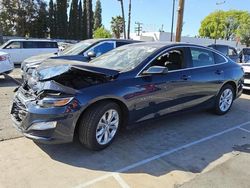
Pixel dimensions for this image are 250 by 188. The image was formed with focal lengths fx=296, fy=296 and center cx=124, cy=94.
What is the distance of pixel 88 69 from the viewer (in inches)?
163

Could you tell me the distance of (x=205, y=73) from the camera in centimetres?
579

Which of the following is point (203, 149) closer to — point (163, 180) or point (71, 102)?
point (163, 180)

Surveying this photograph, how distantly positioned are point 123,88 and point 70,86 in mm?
783

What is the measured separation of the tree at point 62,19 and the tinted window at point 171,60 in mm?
48732

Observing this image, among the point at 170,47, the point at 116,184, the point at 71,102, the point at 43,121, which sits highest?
the point at 170,47

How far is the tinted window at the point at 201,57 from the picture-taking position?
5684 mm

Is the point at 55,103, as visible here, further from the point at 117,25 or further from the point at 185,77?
the point at 117,25

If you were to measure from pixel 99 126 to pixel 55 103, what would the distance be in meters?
0.71

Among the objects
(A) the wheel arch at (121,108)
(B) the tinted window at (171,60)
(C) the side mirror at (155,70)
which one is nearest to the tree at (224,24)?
(B) the tinted window at (171,60)

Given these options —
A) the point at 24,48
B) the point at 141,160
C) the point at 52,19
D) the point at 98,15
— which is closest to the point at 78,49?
the point at 141,160

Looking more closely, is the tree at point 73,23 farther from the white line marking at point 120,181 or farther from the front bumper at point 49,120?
the white line marking at point 120,181

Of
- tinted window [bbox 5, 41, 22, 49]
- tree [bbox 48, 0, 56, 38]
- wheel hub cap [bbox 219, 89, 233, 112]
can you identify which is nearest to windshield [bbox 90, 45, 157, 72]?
wheel hub cap [bbox 219, 89, 233, 112]

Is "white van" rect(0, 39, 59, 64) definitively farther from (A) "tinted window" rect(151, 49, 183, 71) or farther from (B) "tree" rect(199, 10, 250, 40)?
(B) "tree" rect(199, 10, 250, 40)

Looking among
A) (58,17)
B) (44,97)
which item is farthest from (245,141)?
(58,17)
